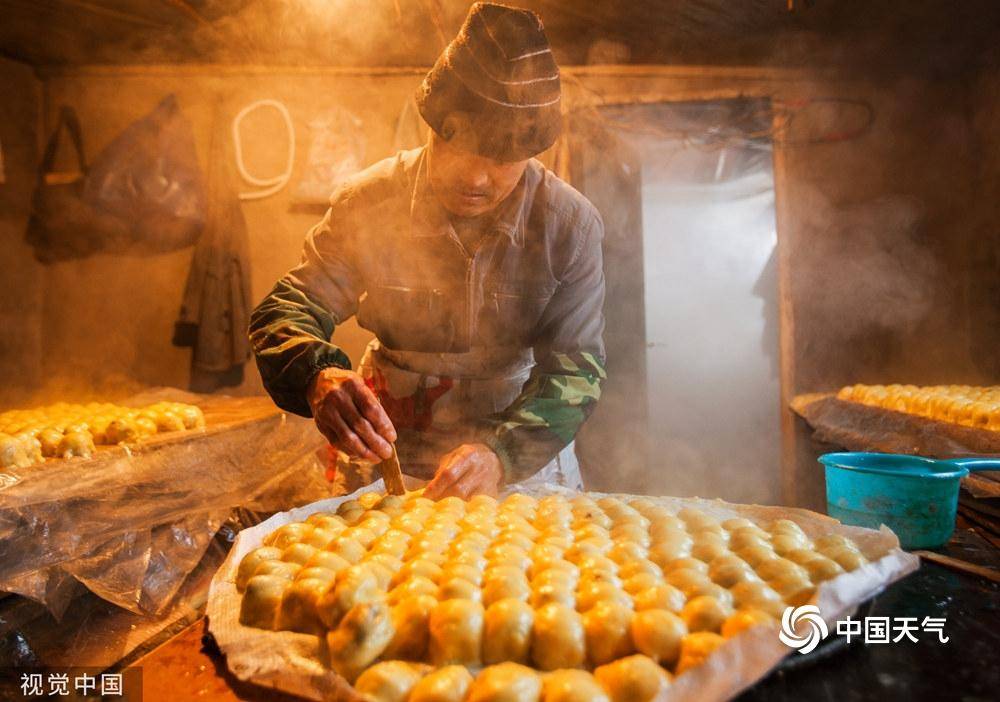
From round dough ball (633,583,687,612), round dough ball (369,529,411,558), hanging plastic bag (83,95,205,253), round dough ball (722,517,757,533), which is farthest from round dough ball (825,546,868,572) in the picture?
hanging plastic bag (83,95,205,253)

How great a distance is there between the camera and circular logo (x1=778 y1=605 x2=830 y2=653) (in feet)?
3.64

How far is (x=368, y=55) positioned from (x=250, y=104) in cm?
117

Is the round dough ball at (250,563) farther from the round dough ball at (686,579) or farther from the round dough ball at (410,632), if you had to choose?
the round dough ball at (686,579)

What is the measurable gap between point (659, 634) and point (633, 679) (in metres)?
0.12

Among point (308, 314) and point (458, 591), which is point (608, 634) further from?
point (308, 314)

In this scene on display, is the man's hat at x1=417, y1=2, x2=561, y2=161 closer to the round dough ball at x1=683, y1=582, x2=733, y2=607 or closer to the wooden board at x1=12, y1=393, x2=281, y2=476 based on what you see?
the round dough ball at x1=683, y1=582, x2=733, y2=607

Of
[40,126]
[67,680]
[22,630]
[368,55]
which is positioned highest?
[368,55]

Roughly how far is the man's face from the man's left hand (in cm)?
99

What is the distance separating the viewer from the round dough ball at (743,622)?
3.57 feet

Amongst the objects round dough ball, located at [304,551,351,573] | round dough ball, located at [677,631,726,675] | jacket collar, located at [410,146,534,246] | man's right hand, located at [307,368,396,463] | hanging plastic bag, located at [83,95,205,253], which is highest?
hanging plastic bag, located at [83,95,205,253]

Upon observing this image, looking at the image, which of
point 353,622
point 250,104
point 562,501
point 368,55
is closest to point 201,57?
point 250,104

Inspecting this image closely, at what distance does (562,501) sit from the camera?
6.25ft

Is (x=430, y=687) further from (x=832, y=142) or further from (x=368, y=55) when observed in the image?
(x=832, y=142)

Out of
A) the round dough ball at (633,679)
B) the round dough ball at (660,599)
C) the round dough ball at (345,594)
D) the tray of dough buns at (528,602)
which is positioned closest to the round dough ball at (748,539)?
the tray of dough buns at (528,602)
